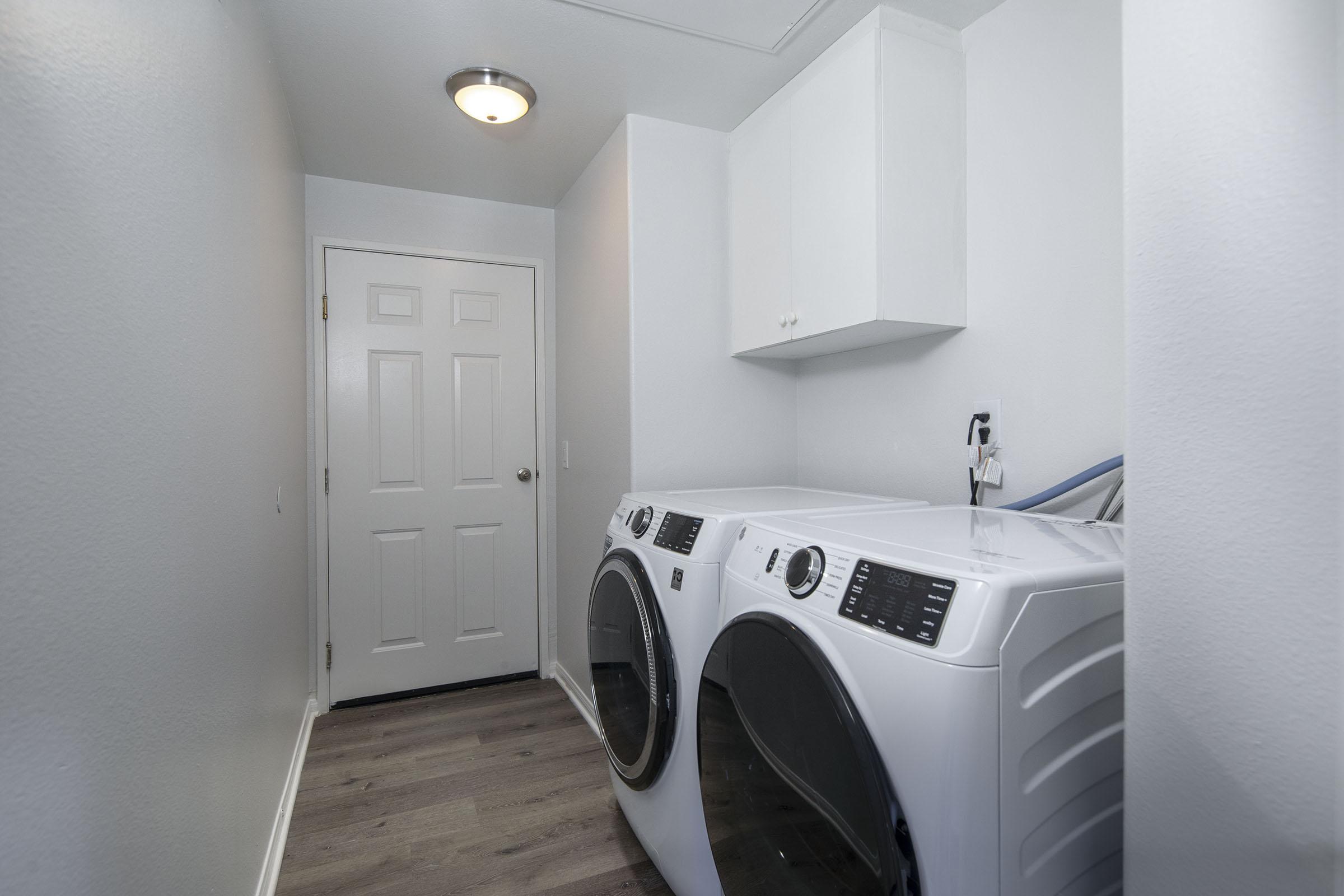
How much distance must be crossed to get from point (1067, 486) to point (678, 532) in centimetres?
88

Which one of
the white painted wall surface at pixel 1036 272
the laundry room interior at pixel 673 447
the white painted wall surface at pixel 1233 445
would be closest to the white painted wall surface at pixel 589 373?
the laundry room interior at pixel 673 447

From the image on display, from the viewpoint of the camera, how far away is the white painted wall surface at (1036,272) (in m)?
1.38

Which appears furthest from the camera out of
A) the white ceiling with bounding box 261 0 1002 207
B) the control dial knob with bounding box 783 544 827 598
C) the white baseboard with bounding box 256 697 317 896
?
the white ceiling with bounding box 261 0 1002 207

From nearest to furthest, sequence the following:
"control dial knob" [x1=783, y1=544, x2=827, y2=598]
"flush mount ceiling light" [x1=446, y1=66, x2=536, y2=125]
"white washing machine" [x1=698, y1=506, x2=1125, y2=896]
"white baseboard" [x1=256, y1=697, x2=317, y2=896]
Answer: "white washing machine" [x1=698, y1=506, x2=1125, y2=896] < "control dial knob" [x1=783, y1=544, x2=827, y2=598] < "white baseboard" [x1=256, y1=697, x2=317, y2=896] < "flush mount ceiling light" [x1=446, y1=66, x2=536, y2=125]

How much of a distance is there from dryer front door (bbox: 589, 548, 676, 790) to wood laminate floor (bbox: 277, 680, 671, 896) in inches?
11.4

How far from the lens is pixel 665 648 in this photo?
1.41m

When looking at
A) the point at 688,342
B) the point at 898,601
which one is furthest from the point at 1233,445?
the point at 688,342

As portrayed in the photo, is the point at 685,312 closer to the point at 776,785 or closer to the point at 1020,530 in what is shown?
the point at 1020,530

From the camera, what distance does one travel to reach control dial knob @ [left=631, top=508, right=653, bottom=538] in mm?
1663

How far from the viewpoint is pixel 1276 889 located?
60 centimetres

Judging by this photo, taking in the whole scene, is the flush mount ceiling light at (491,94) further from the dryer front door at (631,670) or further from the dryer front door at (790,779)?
the dryer front door at (790,779)

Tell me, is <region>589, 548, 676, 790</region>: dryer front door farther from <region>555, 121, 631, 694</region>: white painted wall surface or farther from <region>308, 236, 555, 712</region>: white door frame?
<region>308, 236, 555, 712</region>: white door frame

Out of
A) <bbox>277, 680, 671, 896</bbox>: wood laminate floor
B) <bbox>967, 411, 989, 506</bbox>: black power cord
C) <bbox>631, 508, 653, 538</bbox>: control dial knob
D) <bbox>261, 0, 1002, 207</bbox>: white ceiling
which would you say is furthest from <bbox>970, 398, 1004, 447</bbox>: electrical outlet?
<bbox>277, 680, 671, 896</bbox>: wood laminate floor

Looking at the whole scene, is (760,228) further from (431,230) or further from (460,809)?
(460,809)
